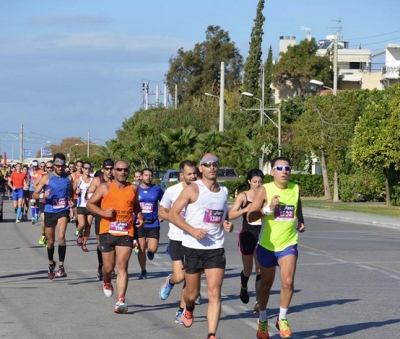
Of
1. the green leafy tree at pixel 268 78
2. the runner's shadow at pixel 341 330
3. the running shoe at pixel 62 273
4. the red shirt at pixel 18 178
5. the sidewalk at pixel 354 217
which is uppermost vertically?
the green leafy tree at pixel 268 78

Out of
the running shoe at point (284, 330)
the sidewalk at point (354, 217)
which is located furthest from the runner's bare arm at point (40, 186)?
the sidewalk at point (354, 217)

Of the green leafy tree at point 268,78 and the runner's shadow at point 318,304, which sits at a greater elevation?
the green leafy tree at point 268,78

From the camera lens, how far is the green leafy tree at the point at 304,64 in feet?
295

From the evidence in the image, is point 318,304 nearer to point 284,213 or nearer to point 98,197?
point 284,213

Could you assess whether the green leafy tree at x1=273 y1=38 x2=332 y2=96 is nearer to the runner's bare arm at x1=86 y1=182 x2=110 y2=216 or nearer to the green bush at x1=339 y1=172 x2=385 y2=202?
the green bush at x1=339 y1=172 x2=385 y2=202

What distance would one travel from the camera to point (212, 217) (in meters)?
9.14

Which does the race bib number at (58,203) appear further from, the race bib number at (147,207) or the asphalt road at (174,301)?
the race bib number at (147,207)

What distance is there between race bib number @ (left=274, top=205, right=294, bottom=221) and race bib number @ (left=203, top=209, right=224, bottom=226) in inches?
26.8

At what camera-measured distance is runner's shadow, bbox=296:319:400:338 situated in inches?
382

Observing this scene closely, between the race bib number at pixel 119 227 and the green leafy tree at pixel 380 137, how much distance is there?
32.2 meters

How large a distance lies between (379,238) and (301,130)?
26170mm

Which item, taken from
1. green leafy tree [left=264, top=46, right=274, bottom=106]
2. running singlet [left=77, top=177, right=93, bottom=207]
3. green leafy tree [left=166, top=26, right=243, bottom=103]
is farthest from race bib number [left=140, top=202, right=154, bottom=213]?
green leafy tree [left=166, top=26, right=243, bottom=103]

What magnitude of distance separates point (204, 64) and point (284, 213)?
93931mm

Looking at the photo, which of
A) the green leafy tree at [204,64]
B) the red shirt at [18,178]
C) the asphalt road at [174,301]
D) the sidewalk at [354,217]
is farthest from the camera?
the green leafy tree at [204,64]
